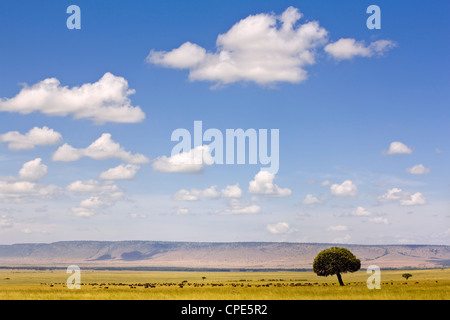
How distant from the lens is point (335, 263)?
95.1m

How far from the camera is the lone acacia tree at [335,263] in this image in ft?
312

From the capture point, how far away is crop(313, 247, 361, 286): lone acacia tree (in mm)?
95125
